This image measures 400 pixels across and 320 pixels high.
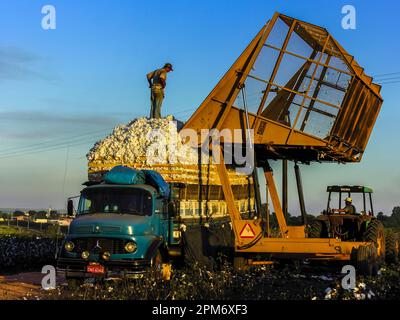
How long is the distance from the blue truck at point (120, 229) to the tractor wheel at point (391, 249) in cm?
762

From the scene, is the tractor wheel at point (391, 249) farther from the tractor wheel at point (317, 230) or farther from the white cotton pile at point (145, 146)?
the white cotton pile at point (145, 146)

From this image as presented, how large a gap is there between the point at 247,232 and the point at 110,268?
12.2 feet

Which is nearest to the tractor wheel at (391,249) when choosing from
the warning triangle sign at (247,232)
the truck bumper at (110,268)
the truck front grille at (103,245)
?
the warning triangle sign at (247,232)

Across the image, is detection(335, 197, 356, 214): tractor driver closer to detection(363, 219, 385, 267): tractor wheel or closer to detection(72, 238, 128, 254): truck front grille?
detection(363, 219, 385, 267): tractor wheel

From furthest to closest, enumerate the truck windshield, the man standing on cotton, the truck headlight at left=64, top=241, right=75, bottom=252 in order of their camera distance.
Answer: the man standing on cotton → the truck windshield → the truck headlight at left=64, top=241, right=75, bottom=252

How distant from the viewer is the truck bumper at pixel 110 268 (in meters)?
12.5

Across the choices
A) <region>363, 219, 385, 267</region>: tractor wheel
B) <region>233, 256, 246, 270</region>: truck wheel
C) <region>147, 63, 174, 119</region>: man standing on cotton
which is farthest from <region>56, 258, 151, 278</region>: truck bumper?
<region>363, 219, 385, 267</region>: tractor wheel

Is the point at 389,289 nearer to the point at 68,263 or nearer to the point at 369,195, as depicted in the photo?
the point at 68,263

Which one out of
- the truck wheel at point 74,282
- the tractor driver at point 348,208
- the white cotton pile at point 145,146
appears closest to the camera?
the truck wheel at point 74,282

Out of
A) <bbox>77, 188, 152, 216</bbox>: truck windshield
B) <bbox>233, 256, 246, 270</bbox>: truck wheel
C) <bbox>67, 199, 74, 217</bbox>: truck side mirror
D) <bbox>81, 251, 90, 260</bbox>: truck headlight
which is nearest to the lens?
<bbox>81, 251, 90, 260</bbox>: truck headlight

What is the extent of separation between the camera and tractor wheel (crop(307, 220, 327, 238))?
16953mm

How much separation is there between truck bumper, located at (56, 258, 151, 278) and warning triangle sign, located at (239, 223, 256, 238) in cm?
280

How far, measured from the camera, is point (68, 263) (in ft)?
42.3
